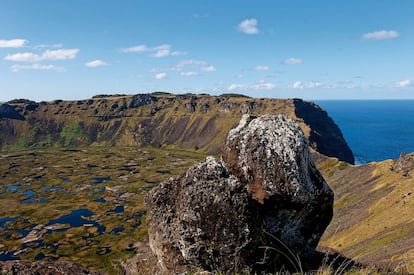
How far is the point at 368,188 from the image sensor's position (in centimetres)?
12519

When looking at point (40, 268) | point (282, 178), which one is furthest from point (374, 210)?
point (40, 268)

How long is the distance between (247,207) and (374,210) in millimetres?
99391

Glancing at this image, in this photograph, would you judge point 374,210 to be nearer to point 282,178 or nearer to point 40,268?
point 282,178

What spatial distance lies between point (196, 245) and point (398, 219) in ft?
281

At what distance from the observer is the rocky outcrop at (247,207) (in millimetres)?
A: 18984

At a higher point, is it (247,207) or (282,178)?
(282,178)

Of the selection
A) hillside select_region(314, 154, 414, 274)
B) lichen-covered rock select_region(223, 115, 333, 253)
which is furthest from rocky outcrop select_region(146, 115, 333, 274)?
hillside select_region(314, 154, 414, 274)

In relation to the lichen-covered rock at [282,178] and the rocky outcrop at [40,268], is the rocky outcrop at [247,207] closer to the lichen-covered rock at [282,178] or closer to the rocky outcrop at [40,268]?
the lichen-covered rock at [282,178]

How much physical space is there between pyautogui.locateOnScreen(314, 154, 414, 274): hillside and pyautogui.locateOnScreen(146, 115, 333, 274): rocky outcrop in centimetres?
4093

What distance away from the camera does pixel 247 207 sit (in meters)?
19.5

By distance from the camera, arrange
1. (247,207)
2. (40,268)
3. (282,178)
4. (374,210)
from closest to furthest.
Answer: (40,268)
(247,207)
(282,178)
(374,210)

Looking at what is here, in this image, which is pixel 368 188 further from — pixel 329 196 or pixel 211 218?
pixel 211 218

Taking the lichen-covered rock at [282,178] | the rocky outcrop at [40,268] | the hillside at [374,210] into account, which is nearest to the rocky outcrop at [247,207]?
the lichen-covered rock at [282,178]

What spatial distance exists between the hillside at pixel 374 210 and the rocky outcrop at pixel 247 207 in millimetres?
40928
